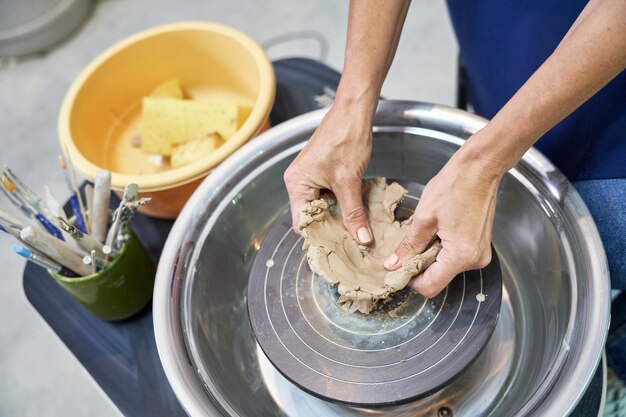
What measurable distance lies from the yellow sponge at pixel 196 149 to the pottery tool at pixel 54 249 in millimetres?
367

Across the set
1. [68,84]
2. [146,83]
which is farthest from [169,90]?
[68,84]

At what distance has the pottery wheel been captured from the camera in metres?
0.87

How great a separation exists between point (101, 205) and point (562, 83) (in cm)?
84

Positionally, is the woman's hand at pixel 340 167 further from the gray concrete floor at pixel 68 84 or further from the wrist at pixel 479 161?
the gray concrete floor at pixel 68 84

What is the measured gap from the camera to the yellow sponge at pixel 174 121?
4.58 ft

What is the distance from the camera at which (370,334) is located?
0.94 meters

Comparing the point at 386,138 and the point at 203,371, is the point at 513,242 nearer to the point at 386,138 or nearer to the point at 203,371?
the point at 386,138

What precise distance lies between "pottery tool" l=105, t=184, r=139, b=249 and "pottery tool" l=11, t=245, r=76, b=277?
0.09m

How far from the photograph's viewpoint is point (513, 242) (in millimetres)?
1132

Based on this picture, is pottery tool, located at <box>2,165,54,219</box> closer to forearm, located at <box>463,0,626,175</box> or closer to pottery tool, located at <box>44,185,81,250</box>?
pottery tool, located at <box>44,185,81,250</box>

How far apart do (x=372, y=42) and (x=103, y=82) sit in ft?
2.59

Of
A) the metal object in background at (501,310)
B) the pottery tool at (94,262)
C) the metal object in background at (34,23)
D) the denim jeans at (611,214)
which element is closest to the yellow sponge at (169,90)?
the metal object in background at (501,310)

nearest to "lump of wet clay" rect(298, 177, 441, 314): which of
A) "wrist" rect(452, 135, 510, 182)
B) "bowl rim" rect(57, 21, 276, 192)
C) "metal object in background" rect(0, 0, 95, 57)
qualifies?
"wrist" rect(452, 135, 510, 182)

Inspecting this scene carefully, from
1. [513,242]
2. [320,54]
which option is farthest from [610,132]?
[320,54]
